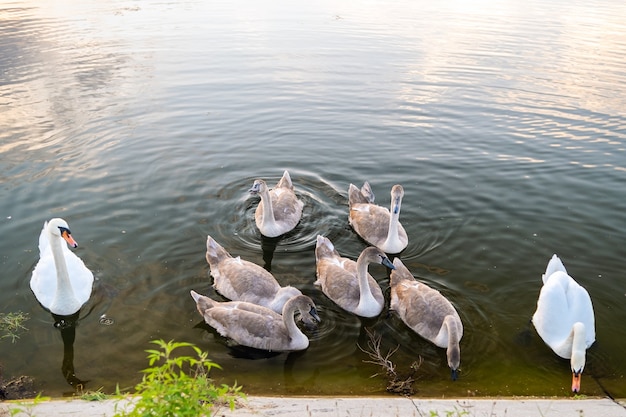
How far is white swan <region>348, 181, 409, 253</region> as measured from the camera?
37.0ft

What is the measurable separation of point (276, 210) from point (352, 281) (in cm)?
303

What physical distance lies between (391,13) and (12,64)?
34.8m

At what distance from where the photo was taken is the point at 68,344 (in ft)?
29.1

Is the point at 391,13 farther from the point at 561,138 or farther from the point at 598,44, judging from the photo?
the point at 561,138

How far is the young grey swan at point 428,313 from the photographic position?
821 centimetres

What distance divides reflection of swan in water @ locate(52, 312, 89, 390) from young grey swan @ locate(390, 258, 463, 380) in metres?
5.33

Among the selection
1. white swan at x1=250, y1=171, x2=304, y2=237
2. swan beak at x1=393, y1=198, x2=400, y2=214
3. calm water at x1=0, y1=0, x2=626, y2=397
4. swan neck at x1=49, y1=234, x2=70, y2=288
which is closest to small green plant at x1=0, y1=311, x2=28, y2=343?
calm water at x1=0, y1=0, x2=626, y2=397

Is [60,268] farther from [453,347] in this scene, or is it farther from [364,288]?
[453,347]

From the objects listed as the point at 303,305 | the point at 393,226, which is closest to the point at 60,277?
the point at 303,305

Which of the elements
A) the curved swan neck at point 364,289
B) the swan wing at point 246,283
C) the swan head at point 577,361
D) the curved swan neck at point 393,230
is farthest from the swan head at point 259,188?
the swan head at point 577,361

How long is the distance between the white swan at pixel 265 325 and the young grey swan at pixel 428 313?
66.4 inches

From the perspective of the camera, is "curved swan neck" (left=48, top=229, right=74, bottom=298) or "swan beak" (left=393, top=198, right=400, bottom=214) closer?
"curved swan neck" (left=48, top=229, right=74, bottom=298)

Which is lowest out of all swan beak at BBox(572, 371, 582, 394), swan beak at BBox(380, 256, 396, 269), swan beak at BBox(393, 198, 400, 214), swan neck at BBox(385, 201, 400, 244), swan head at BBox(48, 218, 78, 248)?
swan beak at BBox(572, 371, 582, 394)

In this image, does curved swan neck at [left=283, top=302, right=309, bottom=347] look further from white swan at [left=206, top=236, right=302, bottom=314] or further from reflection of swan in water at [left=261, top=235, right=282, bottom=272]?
reflection of swan in water at [left=261, top=235, right=282, bottom=272]
